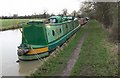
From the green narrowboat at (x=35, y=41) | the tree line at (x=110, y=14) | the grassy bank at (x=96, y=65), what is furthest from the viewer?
the tree line at (x=110, y=14)

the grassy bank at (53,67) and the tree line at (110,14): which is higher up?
the tree line at (110,14)

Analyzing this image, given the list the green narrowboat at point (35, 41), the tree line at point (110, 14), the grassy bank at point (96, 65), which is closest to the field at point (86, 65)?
the grassy bank at point (96, 65)

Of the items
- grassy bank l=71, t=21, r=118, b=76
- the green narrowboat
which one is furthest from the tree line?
the green narrowboat

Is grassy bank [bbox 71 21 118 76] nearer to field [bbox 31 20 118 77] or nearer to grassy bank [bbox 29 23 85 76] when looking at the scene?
field [bbox 31 20 118 77]

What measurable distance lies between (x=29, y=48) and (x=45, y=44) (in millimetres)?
1090

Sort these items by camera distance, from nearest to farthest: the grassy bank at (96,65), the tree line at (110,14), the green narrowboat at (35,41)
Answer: the grassy bank at (96,65) < the green narrowboat at (35,41) < the tree line at (110,14)

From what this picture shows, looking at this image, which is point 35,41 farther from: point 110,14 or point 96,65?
point 110,14

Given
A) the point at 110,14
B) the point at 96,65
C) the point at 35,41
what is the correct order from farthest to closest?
the point at 110,14, the point at 35,41, the point at 96,65

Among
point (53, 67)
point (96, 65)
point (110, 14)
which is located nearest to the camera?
point (53, 67)

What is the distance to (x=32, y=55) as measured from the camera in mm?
12320

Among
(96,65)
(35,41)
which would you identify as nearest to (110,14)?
(35,41)

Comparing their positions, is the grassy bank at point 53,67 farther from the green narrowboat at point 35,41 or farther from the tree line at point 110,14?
the tree line at point 110,14

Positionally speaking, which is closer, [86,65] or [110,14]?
[86,65]

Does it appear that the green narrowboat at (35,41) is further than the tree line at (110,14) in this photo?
No
